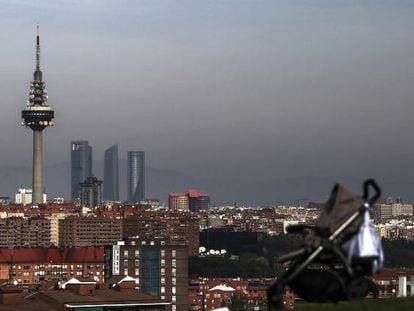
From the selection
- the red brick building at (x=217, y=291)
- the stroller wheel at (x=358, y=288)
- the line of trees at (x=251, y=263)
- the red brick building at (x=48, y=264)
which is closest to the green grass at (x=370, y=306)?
the stroller wheel at (x=358, y=288)

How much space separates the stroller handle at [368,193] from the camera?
7145 mm

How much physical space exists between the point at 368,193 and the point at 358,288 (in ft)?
1.59

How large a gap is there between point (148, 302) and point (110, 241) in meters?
115

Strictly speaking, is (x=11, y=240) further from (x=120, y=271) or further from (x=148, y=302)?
(x=148, y=302)

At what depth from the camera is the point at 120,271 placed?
106375mm

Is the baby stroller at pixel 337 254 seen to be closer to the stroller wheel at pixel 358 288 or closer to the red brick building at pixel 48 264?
the stroller wheel at pixel 358 288

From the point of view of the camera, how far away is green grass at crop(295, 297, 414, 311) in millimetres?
7500

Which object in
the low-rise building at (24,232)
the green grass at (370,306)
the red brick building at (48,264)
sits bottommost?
the green grass at (370,306)

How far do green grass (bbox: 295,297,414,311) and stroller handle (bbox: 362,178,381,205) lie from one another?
0.58 meters

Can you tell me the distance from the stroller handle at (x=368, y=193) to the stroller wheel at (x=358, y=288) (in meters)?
0.41

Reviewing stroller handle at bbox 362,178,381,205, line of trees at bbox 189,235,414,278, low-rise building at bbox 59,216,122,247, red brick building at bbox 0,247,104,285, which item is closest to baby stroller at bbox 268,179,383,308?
stroller handle at bbox 362,178,381,205

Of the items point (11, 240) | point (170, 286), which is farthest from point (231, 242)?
point (170, 286)

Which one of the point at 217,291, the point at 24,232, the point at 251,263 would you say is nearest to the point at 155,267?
the point at 217,291

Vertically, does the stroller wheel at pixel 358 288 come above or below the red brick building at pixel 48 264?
below
